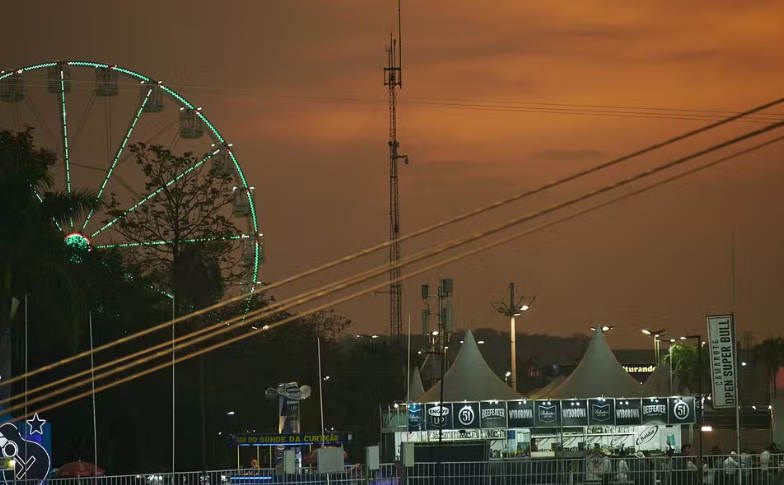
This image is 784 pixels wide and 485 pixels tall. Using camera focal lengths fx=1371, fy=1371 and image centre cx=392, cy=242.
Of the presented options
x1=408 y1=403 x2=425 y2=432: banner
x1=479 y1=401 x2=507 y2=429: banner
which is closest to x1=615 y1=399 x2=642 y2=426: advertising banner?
x1=479 y1=401 x2=507 y2=429: banner

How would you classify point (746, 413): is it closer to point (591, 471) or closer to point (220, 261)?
point (220, 261)

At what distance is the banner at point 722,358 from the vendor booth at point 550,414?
7028mm

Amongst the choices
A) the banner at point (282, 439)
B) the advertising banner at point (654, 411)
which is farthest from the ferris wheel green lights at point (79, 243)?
the advertising banner at point (654, 411)

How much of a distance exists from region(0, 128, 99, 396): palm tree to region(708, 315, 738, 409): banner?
15004 millimetres

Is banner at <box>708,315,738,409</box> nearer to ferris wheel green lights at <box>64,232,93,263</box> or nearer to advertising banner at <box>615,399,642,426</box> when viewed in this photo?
advertising banner at <box>615,399,642,426</box>

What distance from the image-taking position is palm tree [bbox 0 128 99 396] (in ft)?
83.3

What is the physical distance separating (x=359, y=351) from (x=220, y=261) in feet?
161

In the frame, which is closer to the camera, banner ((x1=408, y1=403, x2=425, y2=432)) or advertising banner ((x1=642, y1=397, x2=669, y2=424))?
banner ((x1=408, y1=403, x2=425, y2=432))

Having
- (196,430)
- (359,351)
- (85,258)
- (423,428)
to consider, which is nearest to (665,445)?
(423,428)

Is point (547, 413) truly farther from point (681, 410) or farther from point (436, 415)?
point (681, 410)

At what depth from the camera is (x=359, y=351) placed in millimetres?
95938

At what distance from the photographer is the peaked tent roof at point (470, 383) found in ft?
141

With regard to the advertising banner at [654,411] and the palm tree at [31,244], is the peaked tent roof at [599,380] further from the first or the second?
the palm tree at [31,244]

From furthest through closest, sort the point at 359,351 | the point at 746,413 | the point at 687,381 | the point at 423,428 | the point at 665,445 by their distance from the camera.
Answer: the point at 687,381, the point at 359,351, the point at 746,413, the point at 665,445, the point at 423,428
